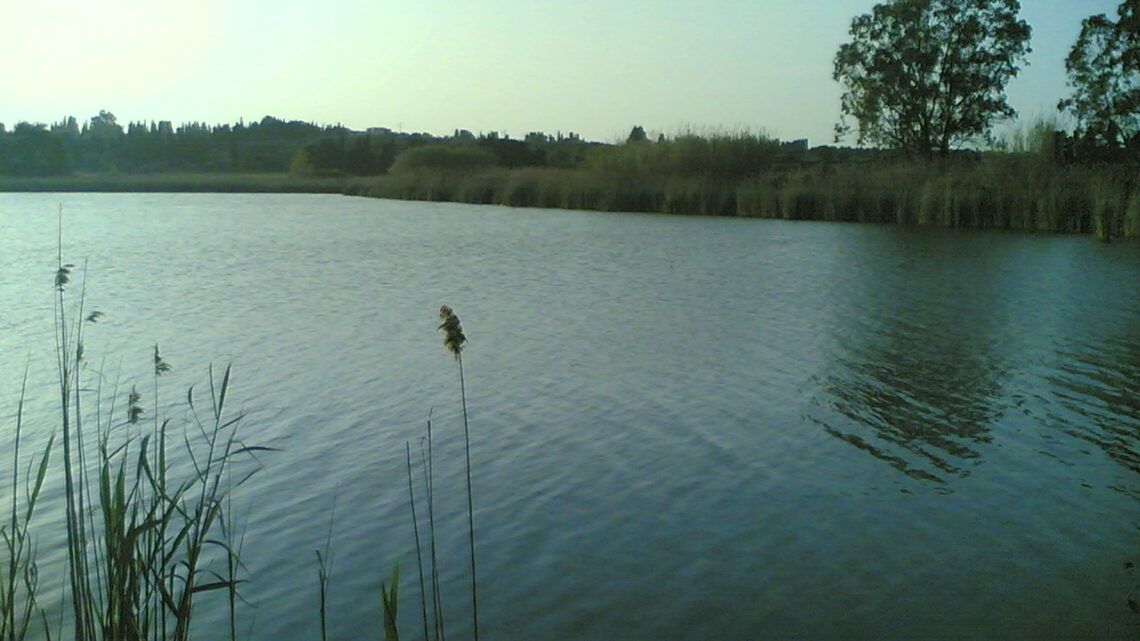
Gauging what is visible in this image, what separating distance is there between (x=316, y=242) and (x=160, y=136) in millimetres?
50863

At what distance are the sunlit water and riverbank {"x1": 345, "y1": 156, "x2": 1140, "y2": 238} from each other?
7934 millimetres

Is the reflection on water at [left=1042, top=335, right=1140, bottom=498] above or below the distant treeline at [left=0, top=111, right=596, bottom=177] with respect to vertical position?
below

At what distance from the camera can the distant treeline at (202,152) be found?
48.7 metres

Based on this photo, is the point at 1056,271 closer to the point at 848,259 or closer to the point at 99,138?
the point at 848,259

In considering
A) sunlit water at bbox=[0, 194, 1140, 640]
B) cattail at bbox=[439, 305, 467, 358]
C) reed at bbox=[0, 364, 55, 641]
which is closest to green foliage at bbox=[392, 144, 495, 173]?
sunlit water at bbox=[0, 194, 1140, 640]

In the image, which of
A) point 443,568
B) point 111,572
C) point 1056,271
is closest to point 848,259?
point 1056,271

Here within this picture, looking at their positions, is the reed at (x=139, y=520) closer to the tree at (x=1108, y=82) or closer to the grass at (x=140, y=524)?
the grass at (x=140, y=524)

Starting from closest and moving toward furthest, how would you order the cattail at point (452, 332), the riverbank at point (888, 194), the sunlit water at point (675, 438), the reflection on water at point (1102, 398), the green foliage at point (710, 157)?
the cattail at point (452, 332) < the sunlit water at point (675, 438) < the reflection on water at point (1102, 398) < the riverbank at point (888, 194) < the green foliage at point (710, 157)

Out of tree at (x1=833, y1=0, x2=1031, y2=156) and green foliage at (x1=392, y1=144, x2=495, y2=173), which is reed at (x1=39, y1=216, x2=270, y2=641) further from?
green foliage at (x1=392, y1=144, x2=495, y2=173)

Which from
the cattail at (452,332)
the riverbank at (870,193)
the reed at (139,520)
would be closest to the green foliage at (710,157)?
the riverbank at (870,193)

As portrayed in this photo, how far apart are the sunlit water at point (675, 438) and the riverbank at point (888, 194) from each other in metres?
7.93

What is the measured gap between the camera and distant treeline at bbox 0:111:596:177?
48.7 metres

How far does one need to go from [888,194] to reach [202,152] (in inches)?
2031

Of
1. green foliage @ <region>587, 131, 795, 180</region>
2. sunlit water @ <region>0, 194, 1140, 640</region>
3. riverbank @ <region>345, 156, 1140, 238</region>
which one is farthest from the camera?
green foliage @ <region>587, 131, 795, 180</region>
